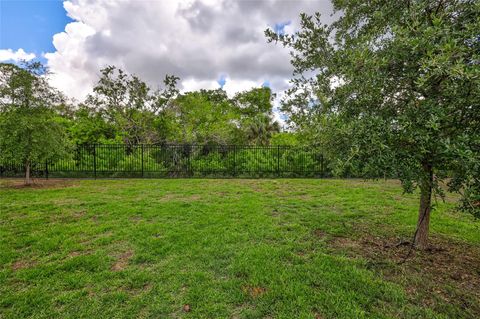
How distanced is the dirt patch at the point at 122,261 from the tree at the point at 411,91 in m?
2.96

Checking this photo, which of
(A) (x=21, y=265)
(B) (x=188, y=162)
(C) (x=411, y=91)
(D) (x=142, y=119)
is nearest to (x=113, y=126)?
(D) (x=142, y=119)

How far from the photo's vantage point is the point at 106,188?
8.07 m

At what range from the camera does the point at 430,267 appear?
9.62 ft

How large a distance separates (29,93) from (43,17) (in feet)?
7.98

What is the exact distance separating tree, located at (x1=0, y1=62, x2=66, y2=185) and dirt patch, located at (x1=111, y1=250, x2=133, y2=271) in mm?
6925

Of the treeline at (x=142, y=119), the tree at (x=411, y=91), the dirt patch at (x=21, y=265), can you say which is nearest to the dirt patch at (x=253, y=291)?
the tree at (x=411, y=91)

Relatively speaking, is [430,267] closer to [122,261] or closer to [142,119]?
[122,261]

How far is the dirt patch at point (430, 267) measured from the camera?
2.35 metres

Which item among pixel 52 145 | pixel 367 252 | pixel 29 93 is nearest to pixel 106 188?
pixel 52 145

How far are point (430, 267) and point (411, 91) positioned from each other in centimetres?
220

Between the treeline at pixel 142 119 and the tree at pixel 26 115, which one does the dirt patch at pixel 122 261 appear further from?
the treeline at pixel 142 119

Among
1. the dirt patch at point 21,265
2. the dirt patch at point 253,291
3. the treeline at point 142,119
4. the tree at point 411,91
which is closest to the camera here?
the tree at point 411,91

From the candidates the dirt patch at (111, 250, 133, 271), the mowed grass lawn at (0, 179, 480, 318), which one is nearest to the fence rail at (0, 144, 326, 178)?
the mowed grass lawn at (0, 179, 480, 318)

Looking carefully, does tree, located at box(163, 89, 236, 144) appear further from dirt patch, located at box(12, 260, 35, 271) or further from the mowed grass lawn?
dirt patch, located at box(12, 260, 35, 271)
